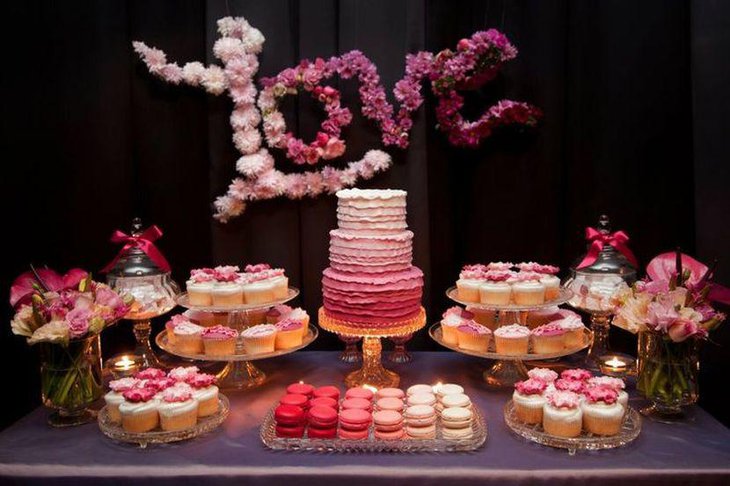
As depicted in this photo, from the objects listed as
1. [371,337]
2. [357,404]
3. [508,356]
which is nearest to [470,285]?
[508,356]

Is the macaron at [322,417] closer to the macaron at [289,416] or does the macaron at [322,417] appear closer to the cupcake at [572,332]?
the macaron at [289,416]

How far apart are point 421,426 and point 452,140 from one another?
5.16ft

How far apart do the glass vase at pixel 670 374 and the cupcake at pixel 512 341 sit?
16.2 inches

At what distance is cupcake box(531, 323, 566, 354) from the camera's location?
2318 mm

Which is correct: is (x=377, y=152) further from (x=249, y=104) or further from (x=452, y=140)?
(x=249, y=104)

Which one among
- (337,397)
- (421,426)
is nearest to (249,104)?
(337,397)

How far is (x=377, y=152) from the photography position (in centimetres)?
303

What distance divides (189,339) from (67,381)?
44 cm

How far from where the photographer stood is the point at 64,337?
2.03 metres

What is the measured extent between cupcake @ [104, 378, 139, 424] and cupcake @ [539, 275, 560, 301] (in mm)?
1542

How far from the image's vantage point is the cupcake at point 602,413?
1891 millimetres

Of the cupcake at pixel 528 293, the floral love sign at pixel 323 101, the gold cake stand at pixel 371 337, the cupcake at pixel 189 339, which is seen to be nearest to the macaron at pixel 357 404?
the gold cake stand at pixel 371 337

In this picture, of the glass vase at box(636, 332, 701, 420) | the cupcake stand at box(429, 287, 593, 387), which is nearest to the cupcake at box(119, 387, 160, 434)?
the cupcake stand at box(429, 287, 593, 387)

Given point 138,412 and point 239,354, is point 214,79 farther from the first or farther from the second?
point 138,412
